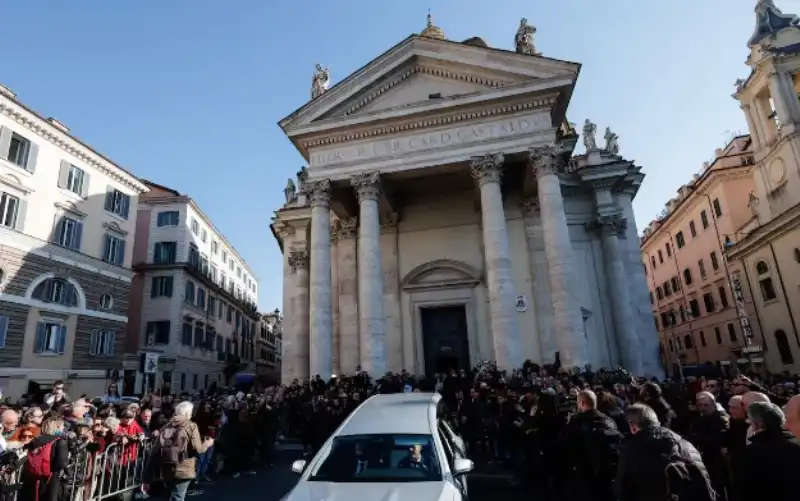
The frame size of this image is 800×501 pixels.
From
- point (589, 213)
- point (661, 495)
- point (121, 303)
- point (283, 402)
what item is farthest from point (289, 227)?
point (661, 495)

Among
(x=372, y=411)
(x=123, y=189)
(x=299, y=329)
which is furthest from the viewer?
(x=123, y=189)

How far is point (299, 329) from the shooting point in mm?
22484

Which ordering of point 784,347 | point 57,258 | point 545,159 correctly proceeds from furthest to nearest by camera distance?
1. point 784,347
2. point 57,258
3. point 545,159

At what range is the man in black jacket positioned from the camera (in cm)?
340

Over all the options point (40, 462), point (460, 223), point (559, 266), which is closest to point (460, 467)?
point (40, 462)

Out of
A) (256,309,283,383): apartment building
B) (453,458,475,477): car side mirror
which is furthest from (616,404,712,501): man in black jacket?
(256,309,283,383): apartment building

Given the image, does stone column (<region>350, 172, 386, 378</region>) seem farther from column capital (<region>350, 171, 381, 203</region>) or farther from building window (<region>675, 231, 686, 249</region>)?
building window (<region>675, 231, 686, 249</region>)

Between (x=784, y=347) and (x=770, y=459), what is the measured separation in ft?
110

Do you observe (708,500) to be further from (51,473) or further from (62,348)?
(62,348)

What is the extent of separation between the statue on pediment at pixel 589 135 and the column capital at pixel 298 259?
15.4 m

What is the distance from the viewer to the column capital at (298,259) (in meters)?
24.0

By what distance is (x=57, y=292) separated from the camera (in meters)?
23.3

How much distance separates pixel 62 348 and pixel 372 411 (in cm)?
2395

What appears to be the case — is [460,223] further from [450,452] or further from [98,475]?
[98,475]
